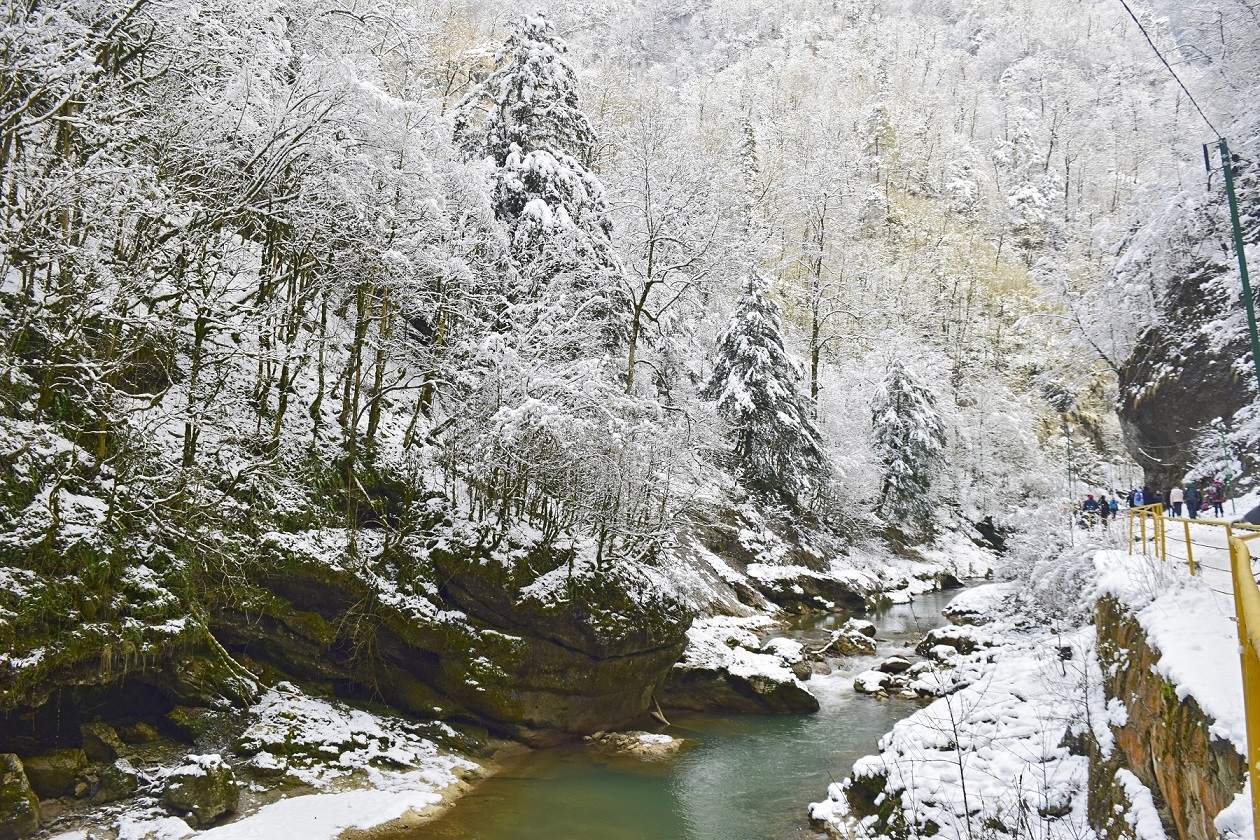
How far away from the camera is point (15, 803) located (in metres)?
6.84

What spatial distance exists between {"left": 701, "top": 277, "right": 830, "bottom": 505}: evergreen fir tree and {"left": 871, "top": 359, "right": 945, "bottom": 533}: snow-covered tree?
5210 millimetres

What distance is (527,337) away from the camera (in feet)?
44.7

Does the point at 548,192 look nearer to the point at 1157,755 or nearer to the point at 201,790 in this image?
the point at 201,790

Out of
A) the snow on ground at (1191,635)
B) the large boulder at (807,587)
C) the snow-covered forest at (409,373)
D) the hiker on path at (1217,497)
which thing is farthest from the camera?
the large boulder at (807,587)

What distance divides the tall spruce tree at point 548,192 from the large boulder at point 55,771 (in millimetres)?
9746

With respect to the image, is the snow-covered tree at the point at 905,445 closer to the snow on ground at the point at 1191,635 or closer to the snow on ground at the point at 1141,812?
the snow on ground at the point at 1191,635

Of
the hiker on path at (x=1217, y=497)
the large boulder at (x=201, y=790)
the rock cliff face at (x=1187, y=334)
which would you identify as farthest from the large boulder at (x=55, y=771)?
the rock cliff face at (x=1187, y=334)

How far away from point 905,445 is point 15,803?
31308 mm

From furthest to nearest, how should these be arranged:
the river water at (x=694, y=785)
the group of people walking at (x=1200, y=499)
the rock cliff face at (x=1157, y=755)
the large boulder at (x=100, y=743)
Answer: the group of people walking at (x=1200, y=499), the river water at (x=694, y=785), the large boulder at (x=100, y=743), the rock cliff face at (x=1157, y=755)

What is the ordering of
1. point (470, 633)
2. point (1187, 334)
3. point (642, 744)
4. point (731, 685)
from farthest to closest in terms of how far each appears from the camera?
point (1187, 334)
point (731, 685)
point (642, 744)
point (470, 633)

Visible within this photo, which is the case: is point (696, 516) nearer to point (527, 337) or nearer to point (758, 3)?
point (527, 337)

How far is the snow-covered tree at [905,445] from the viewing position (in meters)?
31.7

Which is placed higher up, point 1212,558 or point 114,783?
point 1212,558

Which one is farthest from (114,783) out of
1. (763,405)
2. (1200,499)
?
(763,405)
